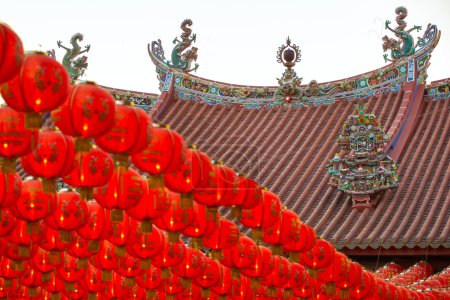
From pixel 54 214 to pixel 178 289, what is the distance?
129 inches

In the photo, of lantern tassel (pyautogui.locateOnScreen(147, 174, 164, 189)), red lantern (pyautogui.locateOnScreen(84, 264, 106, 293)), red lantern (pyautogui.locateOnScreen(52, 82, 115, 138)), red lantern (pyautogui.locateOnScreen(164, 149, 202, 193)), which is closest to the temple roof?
red lantern (pyautogui.locateOnScreen(84, 264, 106, 293))

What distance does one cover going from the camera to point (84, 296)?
12.4 m

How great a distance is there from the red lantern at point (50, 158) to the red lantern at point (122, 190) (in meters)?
0.67

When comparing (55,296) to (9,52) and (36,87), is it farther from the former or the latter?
(9,52)

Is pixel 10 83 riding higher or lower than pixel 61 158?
higher

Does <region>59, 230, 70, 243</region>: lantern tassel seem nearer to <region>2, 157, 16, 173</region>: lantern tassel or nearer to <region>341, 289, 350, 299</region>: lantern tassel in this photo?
<region>2, 157, 16, 173</region>: lantern tassel

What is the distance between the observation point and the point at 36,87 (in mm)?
7312

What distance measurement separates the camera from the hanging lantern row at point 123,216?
25.4ft

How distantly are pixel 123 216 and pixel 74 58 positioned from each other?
1050 centimetres

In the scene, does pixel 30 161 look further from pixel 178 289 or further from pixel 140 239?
pixel 178 289

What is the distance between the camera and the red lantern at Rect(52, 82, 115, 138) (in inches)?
304

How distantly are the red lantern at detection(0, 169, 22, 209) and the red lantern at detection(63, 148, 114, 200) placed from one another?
0.46 m

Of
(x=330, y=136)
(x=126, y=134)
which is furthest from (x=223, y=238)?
(x=330, y=136)

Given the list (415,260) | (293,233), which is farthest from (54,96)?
(415,260)
